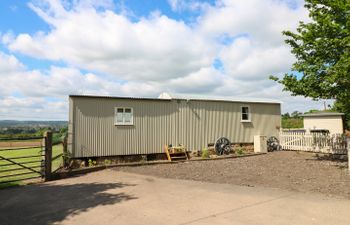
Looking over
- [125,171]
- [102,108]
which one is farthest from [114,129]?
[125,171]

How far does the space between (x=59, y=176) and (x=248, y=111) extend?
12208 mm

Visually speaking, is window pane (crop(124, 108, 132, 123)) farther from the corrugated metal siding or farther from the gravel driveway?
the gravel driveway

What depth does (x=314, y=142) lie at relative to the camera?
1672 cm

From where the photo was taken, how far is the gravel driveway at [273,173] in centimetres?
837

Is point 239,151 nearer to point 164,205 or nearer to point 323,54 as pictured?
point 323,54

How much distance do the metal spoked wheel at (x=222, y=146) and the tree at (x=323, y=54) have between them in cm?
516

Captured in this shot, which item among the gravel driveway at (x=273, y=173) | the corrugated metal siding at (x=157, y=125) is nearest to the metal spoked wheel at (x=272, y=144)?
the corrugated metal siding at (x=157, y=125)

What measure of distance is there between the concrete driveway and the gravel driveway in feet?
2.95

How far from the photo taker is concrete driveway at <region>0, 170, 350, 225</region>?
5.46 metres

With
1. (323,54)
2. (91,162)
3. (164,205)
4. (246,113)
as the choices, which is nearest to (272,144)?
(246,113)

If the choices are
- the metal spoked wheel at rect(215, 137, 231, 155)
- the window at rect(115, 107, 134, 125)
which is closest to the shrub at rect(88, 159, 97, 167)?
the window at rect(115, 107, 134, 125)

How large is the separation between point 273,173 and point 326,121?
1712 cm

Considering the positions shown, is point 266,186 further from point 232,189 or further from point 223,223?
point 223,223

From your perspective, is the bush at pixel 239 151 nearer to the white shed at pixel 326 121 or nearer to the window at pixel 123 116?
the window at pixel 123 116
